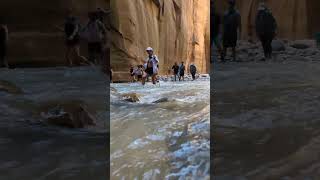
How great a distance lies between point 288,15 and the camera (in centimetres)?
432

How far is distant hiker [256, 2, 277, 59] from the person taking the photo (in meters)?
4.26

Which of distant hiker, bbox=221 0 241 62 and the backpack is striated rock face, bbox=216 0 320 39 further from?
the backpack

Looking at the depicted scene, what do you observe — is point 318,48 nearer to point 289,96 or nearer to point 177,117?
point 289,96

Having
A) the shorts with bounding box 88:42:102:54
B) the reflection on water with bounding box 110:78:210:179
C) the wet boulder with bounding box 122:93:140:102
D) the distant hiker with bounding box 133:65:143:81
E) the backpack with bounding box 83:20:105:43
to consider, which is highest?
the backpack with bounding box 83:20:105:43

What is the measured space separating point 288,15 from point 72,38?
203cm

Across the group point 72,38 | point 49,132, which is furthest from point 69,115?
point 72,38

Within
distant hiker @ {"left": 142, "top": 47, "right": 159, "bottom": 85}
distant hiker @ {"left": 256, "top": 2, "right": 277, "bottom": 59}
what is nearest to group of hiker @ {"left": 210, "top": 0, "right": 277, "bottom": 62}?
distant hiker @ {"left": 256, "top": 2, "right": 277, "bottom": 59}

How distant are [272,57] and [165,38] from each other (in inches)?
43.4

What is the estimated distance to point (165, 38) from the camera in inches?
185

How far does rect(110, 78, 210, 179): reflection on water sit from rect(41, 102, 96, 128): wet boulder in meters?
0.27

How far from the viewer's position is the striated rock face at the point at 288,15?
4219 mm

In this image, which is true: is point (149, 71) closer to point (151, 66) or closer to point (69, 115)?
point (151, 66)

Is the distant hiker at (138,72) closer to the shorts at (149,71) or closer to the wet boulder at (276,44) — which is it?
the shorts at (149,71)

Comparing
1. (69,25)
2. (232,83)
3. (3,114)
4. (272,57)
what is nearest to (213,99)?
(232,83)
